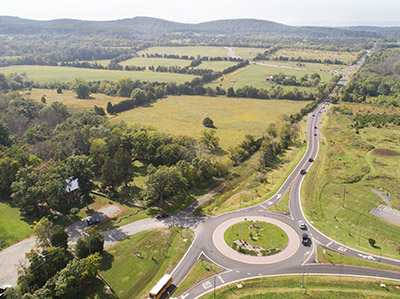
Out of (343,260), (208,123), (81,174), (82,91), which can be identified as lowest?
(343,260)

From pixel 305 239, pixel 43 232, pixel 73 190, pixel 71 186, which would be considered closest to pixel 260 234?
pixel 305 239

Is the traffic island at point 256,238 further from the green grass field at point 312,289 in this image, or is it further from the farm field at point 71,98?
the farm field at point 71,98

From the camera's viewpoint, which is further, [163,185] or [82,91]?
[82,91]

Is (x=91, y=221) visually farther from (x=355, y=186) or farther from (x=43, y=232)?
(x=355, y=186)

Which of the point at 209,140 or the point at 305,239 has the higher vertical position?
the point at 209,140

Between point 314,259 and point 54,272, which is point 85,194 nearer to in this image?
point 54,272

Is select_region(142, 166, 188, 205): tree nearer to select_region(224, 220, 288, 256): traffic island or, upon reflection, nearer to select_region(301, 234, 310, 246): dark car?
select_region(224, 220, 288, 256): traffic island
